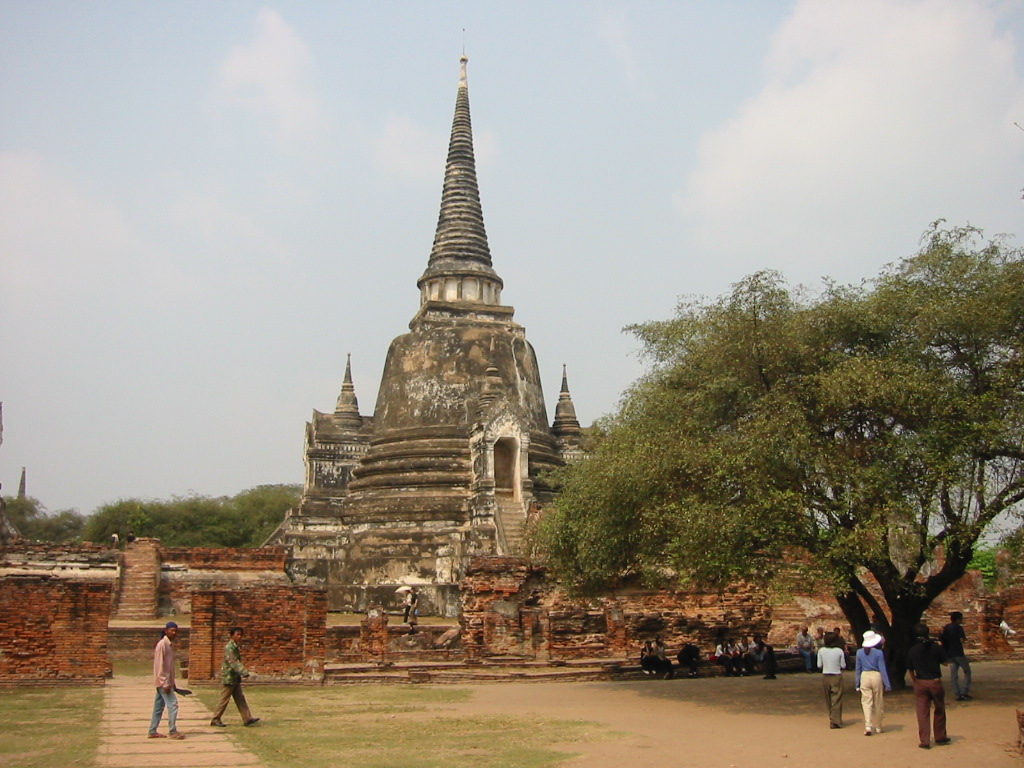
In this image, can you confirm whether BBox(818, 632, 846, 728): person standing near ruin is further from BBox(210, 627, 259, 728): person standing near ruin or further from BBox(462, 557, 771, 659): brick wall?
BBox(462, 557, 771, 659): brick wall

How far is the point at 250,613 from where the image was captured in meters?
14.3

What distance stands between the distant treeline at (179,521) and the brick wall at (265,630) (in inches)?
1384

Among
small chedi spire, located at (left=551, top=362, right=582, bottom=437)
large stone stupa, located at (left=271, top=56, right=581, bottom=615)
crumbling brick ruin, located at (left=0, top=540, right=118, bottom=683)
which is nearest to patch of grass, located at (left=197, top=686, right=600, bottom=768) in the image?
crumbling brick ruin, located at (left=0, top=540, right=118, bottom=683)

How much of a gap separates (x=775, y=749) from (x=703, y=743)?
2.32 feet

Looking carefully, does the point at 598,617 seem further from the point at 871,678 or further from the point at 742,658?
the point at 871,678

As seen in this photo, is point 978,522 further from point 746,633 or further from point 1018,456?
point 746,633

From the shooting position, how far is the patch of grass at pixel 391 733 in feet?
27.3

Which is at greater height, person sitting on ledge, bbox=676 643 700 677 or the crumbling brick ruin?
the crumbling brick ruin

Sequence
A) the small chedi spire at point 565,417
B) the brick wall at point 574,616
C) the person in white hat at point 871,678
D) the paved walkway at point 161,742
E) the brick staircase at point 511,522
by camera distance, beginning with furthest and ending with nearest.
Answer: the small chedi spire at point 565,417
the brick staircase at point 511,522
the brick wall at point 574,616
the person in white hat at point 871,678
the paved walkway at point 161,742

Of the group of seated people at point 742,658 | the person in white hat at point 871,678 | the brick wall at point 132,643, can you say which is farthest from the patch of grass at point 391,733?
the brick wall at point 132,643

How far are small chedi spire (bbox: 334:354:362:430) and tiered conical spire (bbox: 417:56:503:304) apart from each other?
14.2 feet

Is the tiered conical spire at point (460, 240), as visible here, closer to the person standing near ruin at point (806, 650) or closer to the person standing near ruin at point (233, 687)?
the person standing near ruin at point (806, 650)

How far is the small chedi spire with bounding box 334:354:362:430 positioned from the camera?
3503cm

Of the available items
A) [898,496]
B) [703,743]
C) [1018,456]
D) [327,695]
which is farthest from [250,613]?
[1018,456]
